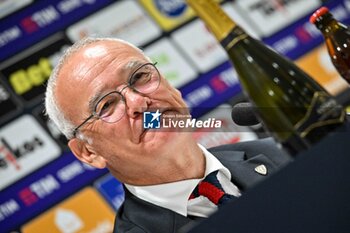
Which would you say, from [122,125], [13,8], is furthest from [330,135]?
[13,8]

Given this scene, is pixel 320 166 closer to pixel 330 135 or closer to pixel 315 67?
pixel 330 135

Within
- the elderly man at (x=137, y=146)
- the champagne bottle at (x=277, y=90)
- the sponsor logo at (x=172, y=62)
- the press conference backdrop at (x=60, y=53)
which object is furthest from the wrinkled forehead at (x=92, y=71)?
the sponsor logo at (x=172, y=62)

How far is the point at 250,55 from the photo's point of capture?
39.4 inches

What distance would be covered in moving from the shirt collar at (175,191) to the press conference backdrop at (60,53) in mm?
1220

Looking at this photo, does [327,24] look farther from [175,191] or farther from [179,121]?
[175,191]

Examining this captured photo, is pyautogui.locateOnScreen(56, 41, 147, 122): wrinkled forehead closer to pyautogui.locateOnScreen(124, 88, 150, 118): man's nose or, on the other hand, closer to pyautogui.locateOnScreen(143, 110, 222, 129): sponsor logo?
pyautogui.locateOnScreen(124, 88, 150, 118): man's nose

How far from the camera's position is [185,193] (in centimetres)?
143

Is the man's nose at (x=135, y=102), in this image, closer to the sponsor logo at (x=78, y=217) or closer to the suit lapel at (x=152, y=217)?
the suit lapel at (x=152, y=217)

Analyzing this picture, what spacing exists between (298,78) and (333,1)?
2574 millimetres

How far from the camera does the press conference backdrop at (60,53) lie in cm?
Result: 290

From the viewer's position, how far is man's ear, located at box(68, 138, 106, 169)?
1.51 m

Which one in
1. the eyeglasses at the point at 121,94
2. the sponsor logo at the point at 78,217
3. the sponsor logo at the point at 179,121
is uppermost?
the eyeglasses at the point at 121,94

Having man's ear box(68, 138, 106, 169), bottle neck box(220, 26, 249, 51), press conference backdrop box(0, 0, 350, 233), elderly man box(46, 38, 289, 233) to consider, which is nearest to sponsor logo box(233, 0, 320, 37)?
press conference backdrop box(0, 0, 350, 233)

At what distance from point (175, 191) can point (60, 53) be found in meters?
1.76
